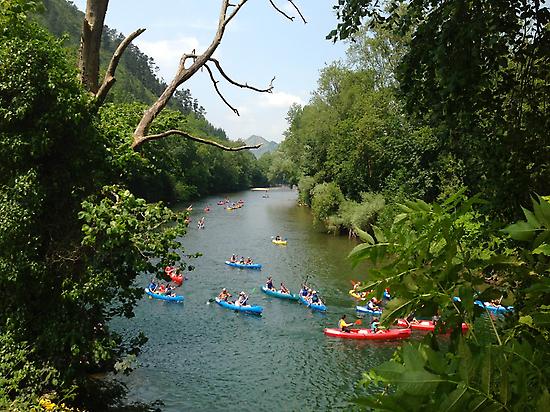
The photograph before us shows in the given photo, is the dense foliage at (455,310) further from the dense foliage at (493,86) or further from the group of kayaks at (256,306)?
the group of kayaks at (256,306)

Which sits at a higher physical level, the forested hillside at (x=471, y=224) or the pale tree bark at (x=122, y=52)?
the pale tree bark at (x=122, y=52)

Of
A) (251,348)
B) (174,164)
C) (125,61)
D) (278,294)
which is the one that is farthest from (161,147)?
(125,61)

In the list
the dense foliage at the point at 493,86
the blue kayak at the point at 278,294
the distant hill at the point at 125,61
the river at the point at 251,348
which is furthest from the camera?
the distant hill at the point at 125,61

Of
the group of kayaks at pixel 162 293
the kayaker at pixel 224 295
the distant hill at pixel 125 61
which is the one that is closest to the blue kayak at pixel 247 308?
the kayaker at pixel 224 295

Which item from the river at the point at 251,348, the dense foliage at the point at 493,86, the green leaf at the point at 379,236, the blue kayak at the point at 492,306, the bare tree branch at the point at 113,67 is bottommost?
the river at the point at 251,348

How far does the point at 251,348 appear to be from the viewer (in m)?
18.9

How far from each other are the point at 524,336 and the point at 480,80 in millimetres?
3214

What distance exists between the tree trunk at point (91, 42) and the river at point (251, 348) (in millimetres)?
6361

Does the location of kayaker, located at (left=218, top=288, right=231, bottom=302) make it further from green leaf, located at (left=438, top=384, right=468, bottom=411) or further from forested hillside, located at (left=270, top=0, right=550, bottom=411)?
green leaf, located at (left=438, top=384, right=468, bottom=411)

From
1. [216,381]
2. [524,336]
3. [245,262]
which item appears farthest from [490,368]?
[245,262]

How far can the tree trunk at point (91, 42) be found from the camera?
28.9 feet

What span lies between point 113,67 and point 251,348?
1289 cm

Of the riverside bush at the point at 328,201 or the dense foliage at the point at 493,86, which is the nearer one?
the dense foliage at the point at 493,86

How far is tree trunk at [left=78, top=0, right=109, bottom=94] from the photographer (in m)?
8.80
